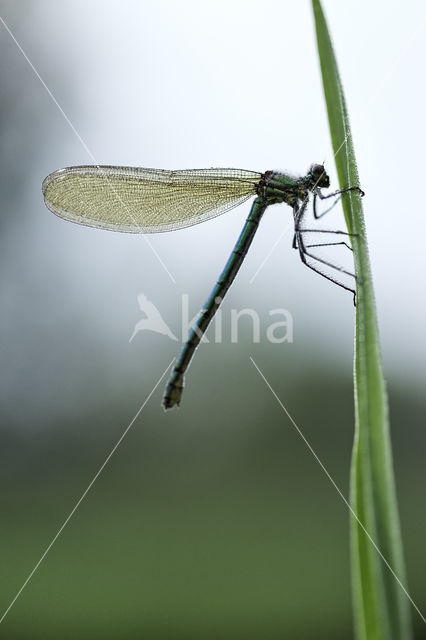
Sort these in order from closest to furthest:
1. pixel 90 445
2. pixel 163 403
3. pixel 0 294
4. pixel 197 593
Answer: pixel 163 403
pixel 197 593
pixel 90 445
pixel 0 294

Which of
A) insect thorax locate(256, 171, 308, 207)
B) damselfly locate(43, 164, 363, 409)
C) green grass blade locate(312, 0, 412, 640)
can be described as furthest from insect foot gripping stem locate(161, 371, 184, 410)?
green grass blade locate(312, 0, 412, 640)

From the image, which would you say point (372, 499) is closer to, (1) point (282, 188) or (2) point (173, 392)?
(2) point (173, 392)

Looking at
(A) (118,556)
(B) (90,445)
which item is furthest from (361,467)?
(B) (90,445)

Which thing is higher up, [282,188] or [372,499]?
[282,188]

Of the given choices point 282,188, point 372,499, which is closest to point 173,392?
point 282,188

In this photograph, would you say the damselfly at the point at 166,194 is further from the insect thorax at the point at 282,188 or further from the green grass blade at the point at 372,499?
the green grass blade at the point at 372,499

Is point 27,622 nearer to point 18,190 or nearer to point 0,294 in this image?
point 0,294
